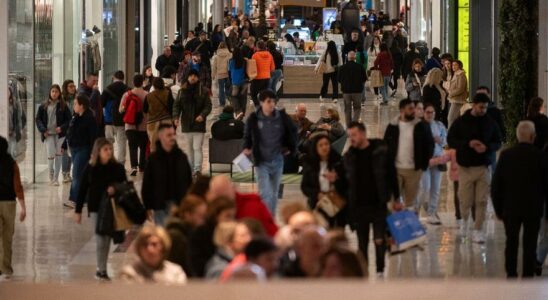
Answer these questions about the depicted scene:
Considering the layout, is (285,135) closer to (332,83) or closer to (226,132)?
(226,132)

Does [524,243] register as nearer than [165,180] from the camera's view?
Yes

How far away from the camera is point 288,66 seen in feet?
135

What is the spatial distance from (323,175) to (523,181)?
2.02 m

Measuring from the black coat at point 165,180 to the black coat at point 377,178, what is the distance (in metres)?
1.62

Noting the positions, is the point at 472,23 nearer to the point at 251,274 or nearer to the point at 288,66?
the point at 288,66

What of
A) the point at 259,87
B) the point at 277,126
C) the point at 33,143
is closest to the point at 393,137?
the point at 277,126

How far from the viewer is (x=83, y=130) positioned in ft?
67.7

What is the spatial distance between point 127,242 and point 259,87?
632 inches

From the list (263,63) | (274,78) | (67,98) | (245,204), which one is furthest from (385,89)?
(245,204)

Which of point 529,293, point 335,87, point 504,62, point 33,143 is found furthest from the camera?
point 335,87

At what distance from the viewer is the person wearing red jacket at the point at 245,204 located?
1244cm

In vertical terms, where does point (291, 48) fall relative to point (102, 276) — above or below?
above

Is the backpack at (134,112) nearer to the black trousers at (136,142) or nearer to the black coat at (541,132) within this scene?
the black trousers at (136,142)

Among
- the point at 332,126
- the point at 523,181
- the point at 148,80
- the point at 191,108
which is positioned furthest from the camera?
the point at 148,80
